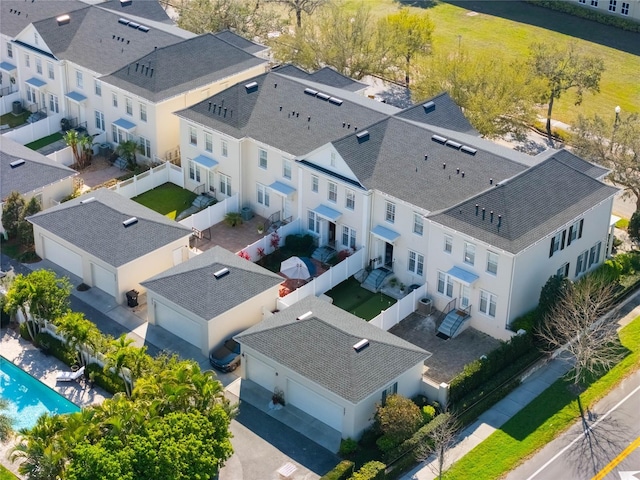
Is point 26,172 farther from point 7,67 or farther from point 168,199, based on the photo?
point 7,67

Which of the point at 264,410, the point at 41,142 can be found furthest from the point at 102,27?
the point at 264,410

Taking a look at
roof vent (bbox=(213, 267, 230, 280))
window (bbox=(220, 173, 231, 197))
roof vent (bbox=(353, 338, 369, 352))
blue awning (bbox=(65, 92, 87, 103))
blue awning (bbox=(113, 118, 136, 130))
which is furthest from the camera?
blue awning (bbox=(65, 92, 87, 103))

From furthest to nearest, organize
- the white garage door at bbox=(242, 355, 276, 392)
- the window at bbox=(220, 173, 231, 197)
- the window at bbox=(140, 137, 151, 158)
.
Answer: the window at bbox=(140, 137, 151, 158)
the window at bbox=(220, 173, 231, 197)
the white garage door at bbox=(242, 355, 276, 392)

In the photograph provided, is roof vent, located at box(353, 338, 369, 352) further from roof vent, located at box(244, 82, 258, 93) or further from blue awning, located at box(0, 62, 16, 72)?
blue awning, located at box(0, 62, 16, 72)

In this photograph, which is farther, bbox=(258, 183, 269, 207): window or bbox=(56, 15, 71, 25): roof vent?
bbox=(56, 15, 71, 25): roof vent

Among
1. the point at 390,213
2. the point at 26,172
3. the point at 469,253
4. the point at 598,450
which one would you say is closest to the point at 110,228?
the point at 26,172

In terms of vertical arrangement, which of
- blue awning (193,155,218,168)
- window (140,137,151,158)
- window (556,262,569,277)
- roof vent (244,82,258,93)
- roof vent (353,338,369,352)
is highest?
roof vent (244,82,258,93)

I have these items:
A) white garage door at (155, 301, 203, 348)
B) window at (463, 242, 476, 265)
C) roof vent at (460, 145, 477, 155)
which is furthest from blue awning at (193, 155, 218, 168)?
window at (463, 242, 476, 265)
